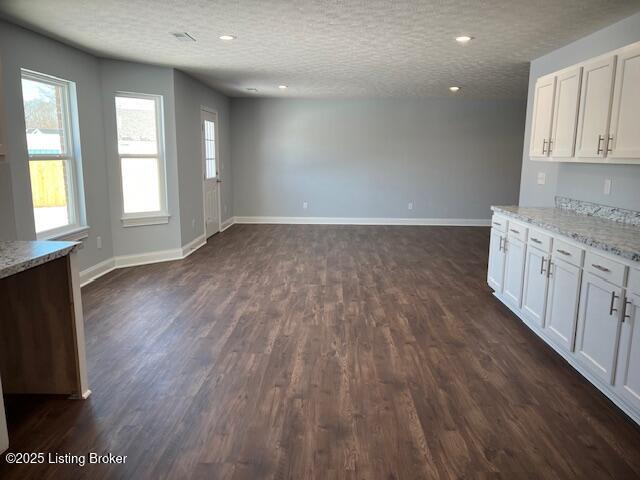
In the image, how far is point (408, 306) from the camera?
4.44 metres

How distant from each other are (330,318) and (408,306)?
83 centimetres

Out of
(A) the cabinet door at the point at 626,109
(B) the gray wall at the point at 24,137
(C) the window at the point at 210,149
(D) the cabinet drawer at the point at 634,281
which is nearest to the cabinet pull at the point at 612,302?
(D) the cabinet drawer at the point at 634,281

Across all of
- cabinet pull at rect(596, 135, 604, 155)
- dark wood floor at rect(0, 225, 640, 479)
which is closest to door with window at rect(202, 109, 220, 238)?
dark wood floor at rect(0, 225, 640, 479)

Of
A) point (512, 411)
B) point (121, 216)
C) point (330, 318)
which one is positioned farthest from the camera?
point (121, 216)

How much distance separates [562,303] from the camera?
3.20 meters

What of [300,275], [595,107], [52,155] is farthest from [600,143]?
[52,155]

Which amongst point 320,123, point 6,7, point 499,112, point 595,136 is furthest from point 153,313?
point 499,112

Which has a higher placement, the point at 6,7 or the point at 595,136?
the point at 6,7

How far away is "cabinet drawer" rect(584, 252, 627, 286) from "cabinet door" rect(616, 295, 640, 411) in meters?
0.15

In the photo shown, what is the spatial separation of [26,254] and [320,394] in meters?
1.77

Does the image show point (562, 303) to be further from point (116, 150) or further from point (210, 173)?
point (210, 173)

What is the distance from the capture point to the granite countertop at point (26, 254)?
7.09ft

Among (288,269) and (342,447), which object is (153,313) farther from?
(342,447)

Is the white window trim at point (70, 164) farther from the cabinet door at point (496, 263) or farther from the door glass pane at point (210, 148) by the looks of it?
the cabinet door at point (496, 263)
